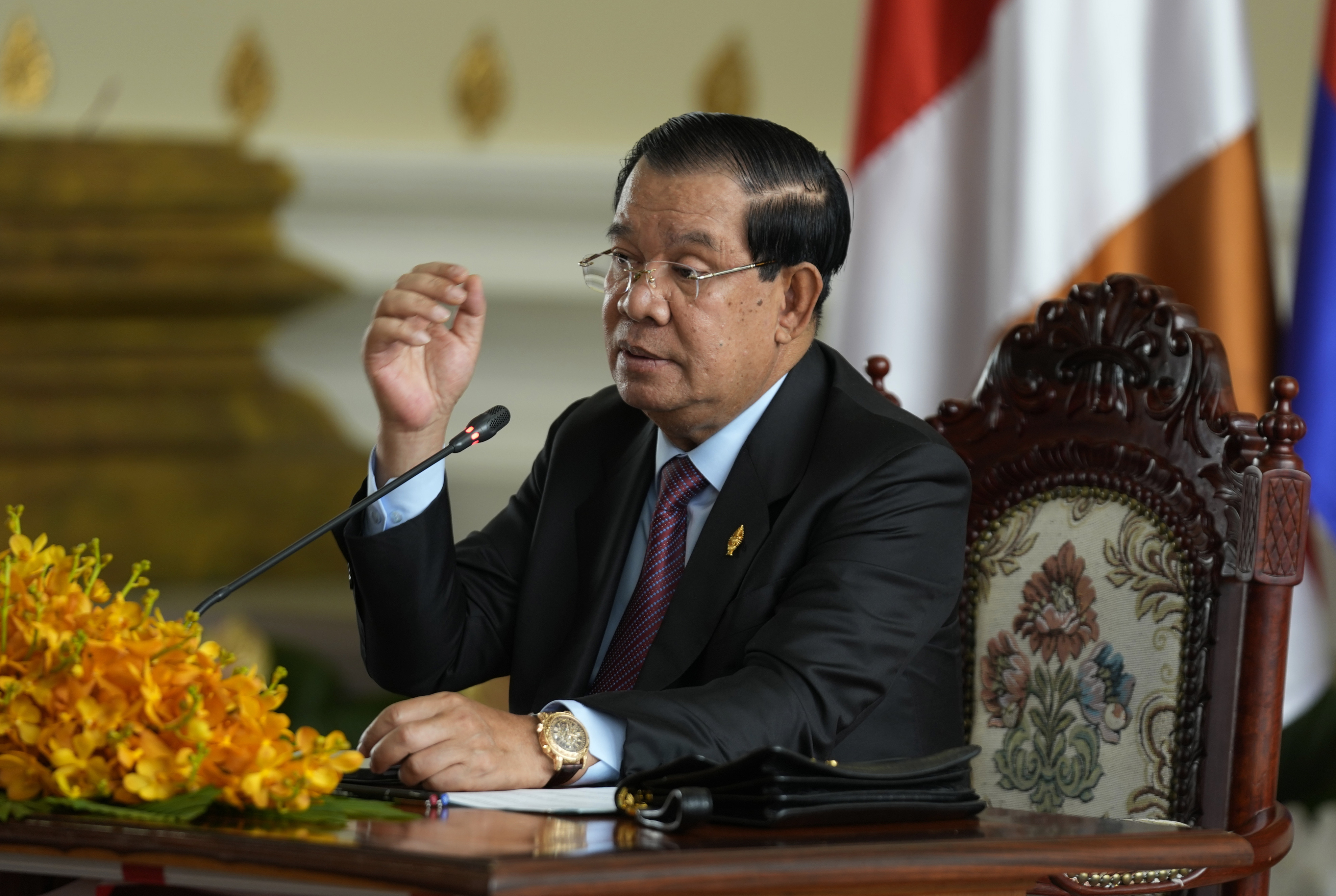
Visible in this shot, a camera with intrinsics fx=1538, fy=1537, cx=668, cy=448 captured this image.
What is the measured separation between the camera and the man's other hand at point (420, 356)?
1.77 metres

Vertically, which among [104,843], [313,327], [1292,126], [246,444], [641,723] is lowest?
[104,843]

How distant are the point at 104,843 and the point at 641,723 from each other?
532 millimetres

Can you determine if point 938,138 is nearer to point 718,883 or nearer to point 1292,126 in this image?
point 1292,126

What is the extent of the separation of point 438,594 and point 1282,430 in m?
1.04

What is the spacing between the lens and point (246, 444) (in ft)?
14.1

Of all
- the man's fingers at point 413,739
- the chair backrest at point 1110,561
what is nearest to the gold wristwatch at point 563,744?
the man's fingers at point 413,739

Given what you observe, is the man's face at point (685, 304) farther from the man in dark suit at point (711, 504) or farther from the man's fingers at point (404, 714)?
the man's fingers at point (404, 714)

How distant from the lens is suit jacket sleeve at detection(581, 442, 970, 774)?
1480mm

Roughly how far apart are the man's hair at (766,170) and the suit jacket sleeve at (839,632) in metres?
0.30

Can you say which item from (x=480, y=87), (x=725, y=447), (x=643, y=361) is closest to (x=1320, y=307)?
(x=725, y=447)

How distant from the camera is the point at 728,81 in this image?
4266 millimetres

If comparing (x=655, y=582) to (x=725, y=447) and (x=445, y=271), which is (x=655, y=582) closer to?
(x=725, y=447)

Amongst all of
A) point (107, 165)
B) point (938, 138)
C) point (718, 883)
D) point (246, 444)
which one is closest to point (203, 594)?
point (246, 444)

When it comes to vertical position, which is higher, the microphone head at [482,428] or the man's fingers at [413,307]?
the man's fingers at [413,307]
